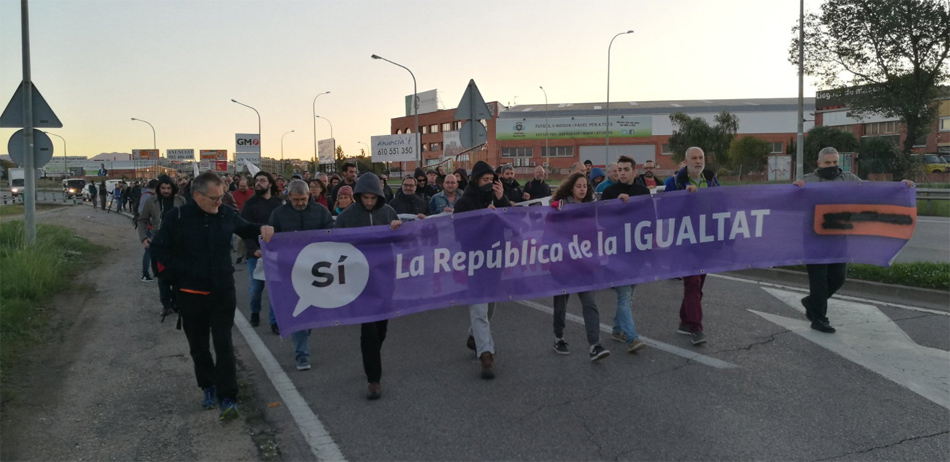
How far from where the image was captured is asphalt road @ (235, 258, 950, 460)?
4.38 meters

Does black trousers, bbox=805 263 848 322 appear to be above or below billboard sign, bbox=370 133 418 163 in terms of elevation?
below

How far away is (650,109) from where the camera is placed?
87375 mm

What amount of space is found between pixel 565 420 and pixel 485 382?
105 centimetres

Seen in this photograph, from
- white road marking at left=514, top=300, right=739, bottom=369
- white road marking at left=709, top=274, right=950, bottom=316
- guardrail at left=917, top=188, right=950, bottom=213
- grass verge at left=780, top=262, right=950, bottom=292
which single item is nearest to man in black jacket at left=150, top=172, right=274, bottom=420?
white road marking at left=514, top=300, right=739, bottom=369

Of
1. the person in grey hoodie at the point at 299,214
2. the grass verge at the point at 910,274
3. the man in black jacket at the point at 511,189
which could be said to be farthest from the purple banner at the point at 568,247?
the man in black jacket at the point at 511,189

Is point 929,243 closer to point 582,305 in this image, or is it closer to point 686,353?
point 686,353

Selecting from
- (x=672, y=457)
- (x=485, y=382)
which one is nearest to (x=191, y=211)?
(x=485, y=382)

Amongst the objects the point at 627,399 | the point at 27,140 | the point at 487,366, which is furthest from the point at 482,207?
the point at 27,140

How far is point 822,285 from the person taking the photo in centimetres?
714

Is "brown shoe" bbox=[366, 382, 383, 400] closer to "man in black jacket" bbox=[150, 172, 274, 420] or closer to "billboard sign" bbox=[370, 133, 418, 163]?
"man in black jacket" bbox=[150, 172, 274, 420]

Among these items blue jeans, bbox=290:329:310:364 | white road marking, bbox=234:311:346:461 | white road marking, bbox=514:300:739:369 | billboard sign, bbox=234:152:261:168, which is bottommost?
white road marking, bbox=234:311:346:461

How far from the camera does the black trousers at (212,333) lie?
5094 mm

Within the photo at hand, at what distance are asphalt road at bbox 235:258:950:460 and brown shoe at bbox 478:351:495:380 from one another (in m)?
0.10

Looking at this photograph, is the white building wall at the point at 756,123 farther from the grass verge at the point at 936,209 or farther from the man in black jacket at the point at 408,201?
the man in black jacket at the point at 408,201
